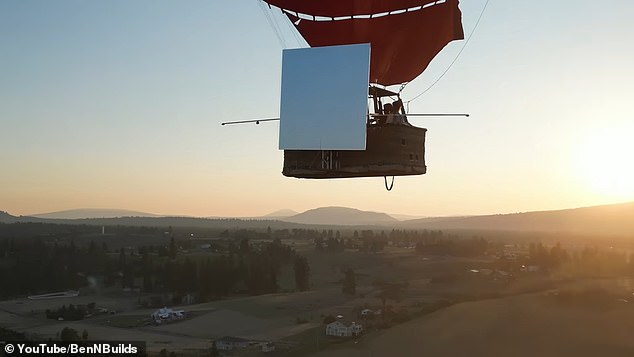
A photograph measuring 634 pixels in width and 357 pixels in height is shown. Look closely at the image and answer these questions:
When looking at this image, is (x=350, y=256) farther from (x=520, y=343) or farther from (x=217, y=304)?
(x=520, y=343)

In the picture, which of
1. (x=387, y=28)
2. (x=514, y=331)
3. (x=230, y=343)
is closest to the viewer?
(x=387, y=28)

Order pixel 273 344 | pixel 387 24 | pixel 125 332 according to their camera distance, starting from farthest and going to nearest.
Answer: pixel 125 332, pixel 273 344, pixel 387 24

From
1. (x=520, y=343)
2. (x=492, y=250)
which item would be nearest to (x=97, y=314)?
(x=520, y=343)

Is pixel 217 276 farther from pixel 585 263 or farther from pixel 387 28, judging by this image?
pixel 387 28

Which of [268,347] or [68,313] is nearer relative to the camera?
[268,347]

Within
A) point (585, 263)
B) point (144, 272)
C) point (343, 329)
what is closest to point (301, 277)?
point (144, 272)

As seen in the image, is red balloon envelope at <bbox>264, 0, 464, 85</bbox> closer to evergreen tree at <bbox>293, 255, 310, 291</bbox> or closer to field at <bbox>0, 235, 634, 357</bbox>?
field at <bbox>0, 235, 634, 357</bbox>

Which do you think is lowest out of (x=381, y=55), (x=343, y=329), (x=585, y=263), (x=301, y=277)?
(x=343, y=329)
